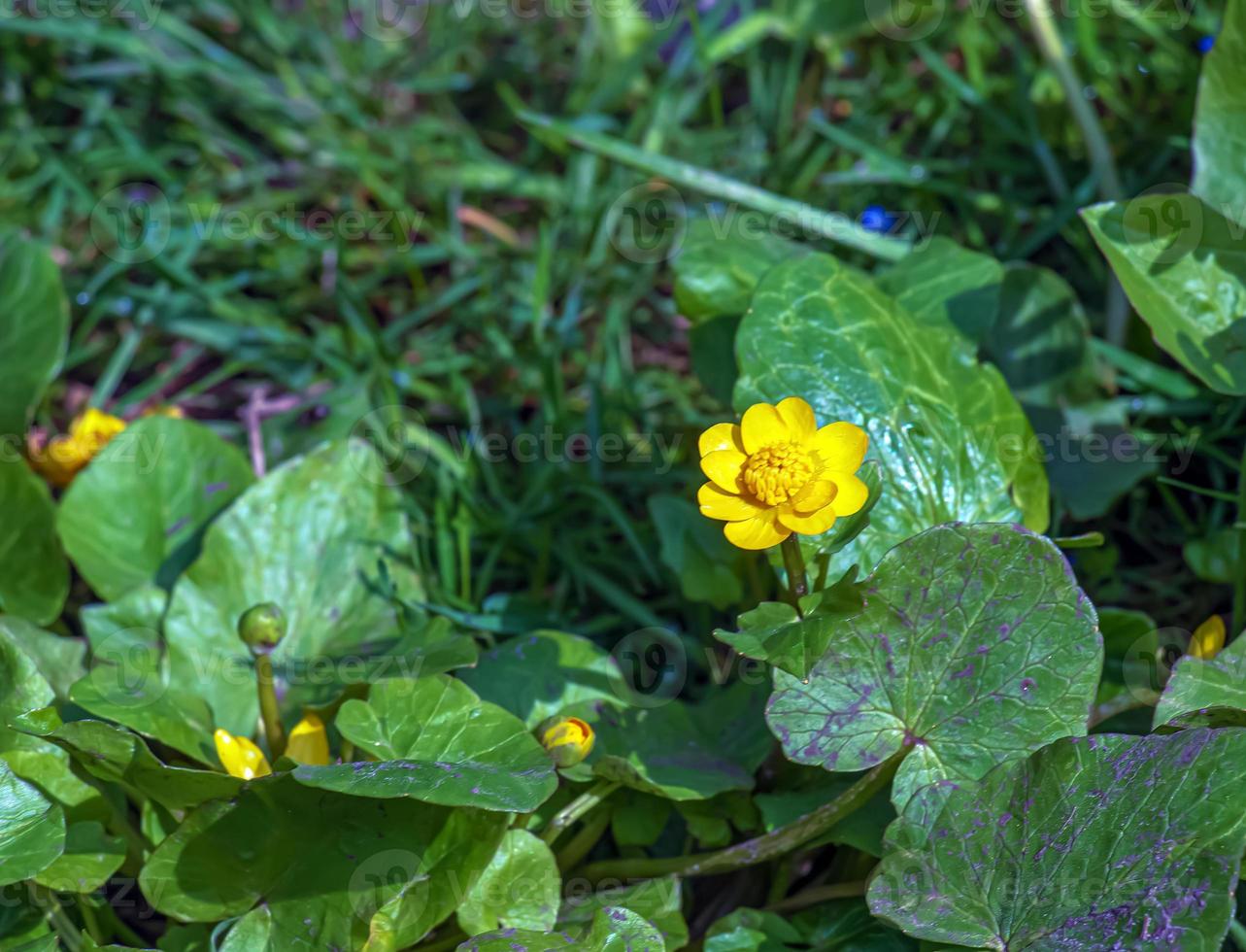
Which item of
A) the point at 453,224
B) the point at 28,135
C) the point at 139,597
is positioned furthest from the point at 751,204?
the point at 28,135

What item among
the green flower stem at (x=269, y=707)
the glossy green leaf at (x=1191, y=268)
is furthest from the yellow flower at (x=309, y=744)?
the glossy green leaf at (x=1191, y=268)

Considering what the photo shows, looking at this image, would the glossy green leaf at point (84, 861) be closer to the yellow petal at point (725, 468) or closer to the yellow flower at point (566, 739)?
the yellow flower at point (566, 739)

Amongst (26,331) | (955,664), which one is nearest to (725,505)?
(955,664)

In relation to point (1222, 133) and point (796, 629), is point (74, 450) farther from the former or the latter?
point (1222, 133)

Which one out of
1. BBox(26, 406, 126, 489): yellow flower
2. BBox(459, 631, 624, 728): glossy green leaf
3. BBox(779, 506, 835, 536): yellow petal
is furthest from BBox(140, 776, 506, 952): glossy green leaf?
BBox(26, 406, 126, 489): yellow flower

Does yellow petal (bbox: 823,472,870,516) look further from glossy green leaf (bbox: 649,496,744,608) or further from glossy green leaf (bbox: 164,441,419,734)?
glossy green leaf (bbox: 164,441,419,734)
